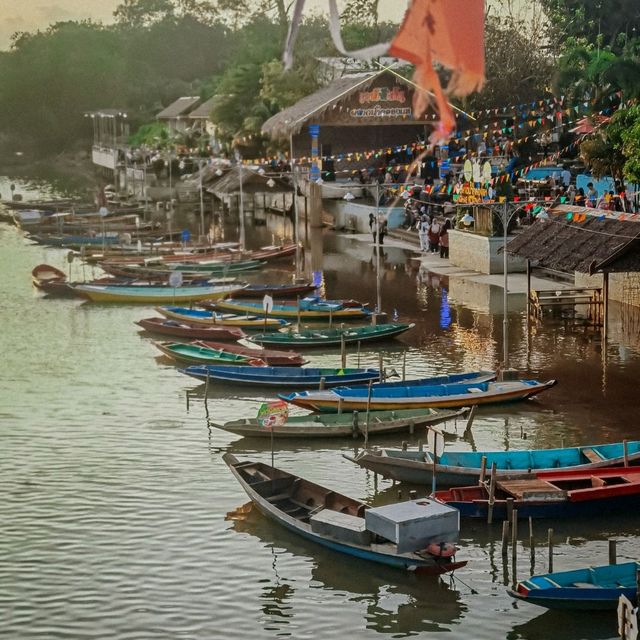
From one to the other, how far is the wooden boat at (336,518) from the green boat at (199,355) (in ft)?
27.7

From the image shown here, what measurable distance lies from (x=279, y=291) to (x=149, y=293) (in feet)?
13.2

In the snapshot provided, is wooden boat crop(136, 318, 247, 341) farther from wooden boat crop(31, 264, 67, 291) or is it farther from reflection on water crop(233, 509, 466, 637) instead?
reflection on water crop(233, 509, 466, 637)

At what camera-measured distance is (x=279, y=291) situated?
3391cm

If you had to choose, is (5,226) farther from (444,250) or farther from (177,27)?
(177,27)

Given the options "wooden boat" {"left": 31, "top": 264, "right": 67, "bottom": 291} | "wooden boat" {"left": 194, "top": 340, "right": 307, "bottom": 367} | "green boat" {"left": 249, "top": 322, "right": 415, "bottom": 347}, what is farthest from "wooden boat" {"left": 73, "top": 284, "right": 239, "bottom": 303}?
"wooden boat" {"left": 194, "top": 340, "right": 307, "bottom": 367}

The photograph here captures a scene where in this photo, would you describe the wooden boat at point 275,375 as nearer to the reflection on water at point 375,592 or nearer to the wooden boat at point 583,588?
the reflection on water at point 375,592

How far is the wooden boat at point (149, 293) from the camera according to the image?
34.3 meters

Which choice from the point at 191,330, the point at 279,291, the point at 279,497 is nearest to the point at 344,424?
the point at 279,497

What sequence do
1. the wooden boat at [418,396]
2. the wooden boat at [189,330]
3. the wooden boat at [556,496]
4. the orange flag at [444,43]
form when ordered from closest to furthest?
the orange flag at [444,43] → the wooden boat at [556,496] → the wooden boat at [418,396] → the wooden boat at [189,330]

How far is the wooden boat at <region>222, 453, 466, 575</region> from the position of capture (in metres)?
13.4

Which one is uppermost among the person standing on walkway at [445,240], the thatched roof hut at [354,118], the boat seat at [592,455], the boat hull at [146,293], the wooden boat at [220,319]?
the thatched roof hut at [354,118]

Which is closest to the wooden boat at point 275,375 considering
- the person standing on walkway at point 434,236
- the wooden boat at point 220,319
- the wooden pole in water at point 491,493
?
the wooden boat at point 220,319

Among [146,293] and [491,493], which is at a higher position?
[146,293]

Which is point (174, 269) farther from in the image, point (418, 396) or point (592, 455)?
point (592, 455)
